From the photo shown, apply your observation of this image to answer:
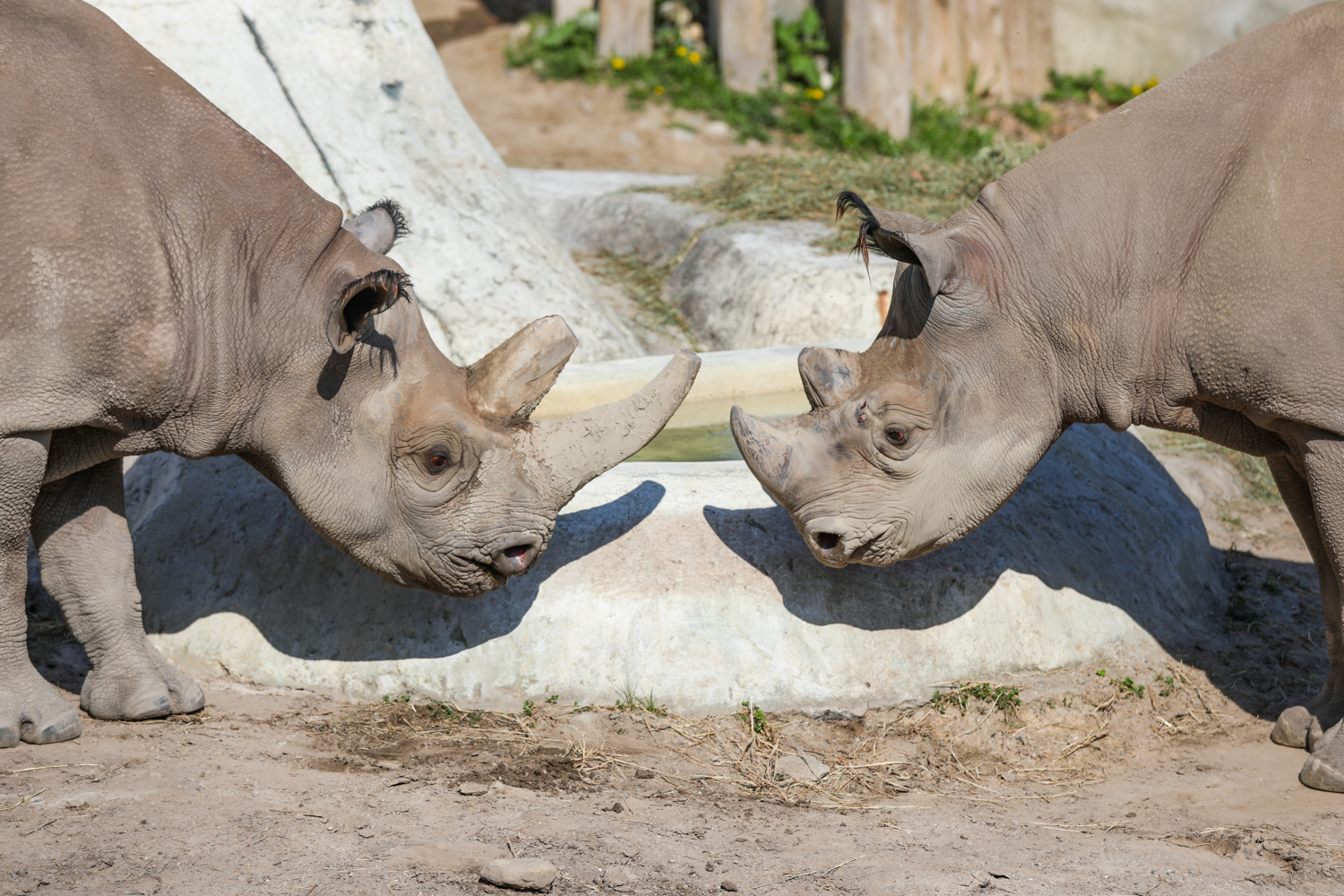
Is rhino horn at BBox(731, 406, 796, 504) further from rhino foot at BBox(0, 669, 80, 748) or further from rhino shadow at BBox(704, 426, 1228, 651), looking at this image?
rhino foot at BBox(0, 669, 80, 748)

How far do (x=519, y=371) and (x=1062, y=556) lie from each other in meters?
2.07

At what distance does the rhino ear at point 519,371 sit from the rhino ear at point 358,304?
41cm

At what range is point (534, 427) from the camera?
455cm

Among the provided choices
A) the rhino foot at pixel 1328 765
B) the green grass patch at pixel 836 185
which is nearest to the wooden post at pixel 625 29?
the green grass patch at pixel 836 185

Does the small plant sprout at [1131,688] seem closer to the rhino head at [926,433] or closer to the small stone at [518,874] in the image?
the rhino head at [926,433]

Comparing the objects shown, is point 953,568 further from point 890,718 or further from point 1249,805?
point 1249,805


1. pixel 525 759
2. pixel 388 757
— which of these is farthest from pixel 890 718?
pixel 388 757

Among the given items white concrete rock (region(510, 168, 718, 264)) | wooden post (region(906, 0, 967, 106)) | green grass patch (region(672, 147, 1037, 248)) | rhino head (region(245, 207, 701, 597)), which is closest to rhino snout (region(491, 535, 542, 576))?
rhino head (region(245, 207, 701, 597))

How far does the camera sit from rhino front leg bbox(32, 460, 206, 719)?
4500mm

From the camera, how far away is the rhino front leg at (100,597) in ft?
14.8

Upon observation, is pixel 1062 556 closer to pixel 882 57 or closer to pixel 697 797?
pixel 697 797

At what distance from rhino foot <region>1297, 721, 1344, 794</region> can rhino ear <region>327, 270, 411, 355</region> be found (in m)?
3.07

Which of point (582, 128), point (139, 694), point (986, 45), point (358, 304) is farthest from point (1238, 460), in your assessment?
point (582, 128)

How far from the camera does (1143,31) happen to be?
13523 mm
